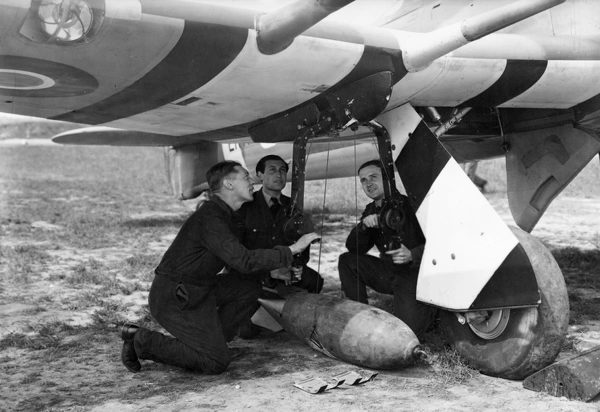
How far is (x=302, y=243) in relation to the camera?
3.98m

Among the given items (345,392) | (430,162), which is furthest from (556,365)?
(430,162)

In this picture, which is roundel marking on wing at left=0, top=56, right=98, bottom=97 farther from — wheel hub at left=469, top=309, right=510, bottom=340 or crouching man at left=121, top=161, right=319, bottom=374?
Result: wheel hub at left=469, top=309, right=510, bottom=340

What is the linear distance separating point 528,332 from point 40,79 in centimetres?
288

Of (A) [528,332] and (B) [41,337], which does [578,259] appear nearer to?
(A) [528,332]

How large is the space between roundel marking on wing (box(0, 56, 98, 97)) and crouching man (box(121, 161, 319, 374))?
3.37ft

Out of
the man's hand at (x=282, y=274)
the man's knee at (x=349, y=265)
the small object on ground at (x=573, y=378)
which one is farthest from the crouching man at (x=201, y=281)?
the small object on ground at (x=573, y=378)

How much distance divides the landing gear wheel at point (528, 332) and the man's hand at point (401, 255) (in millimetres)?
651

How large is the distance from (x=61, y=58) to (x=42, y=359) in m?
2.05

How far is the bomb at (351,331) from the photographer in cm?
367

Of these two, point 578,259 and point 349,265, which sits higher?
point 349,265

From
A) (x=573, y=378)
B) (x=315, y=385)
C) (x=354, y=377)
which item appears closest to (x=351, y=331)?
(x=354, y=377)

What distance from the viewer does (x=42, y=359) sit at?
415cm

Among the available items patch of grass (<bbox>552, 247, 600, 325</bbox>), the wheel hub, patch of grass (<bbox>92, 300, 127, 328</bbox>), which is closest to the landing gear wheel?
the wheel hub

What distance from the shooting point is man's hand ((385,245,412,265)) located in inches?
166
